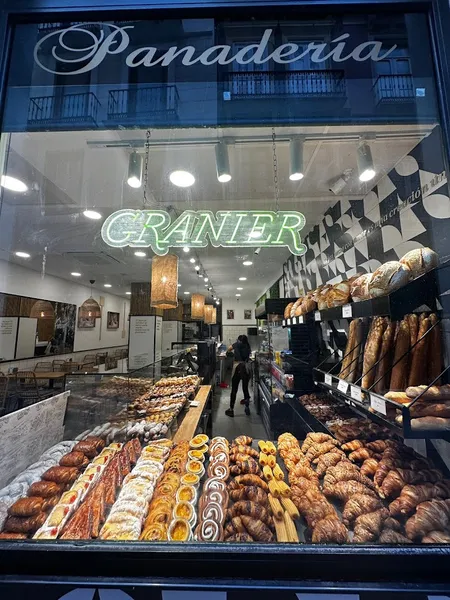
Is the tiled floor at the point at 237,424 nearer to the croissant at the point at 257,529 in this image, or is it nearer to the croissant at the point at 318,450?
the croissant at the point at 318,450

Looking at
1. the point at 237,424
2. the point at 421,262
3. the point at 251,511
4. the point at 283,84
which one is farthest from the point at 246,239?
the point at 237,424

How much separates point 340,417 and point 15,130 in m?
2.82

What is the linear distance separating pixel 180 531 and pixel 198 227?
1982mm

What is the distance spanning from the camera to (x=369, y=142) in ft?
6.65

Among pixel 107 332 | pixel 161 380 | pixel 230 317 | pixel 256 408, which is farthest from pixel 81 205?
pixel 230 317

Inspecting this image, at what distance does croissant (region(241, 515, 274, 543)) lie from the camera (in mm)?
994

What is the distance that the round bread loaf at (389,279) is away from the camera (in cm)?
126

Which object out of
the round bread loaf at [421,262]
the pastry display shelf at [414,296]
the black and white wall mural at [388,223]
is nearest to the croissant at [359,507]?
the pastry display shelf at [414,296]

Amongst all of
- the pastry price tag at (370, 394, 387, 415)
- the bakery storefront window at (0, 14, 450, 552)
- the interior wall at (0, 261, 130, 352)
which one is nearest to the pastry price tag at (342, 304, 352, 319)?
the bakery storefront window at (0, 14, 450, 552)

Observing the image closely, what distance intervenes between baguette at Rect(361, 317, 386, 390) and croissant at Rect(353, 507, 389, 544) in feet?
1.82

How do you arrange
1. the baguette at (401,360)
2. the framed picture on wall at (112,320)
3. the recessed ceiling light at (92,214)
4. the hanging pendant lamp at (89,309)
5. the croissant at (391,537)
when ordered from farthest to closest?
1. the framed picture on wall at (112,320)
2. the hanging pendant lamp at (89,309)
3. the recessed ceiling light at (92,214)
4. the baguette at (401,360)
5. the croissant at (391,537)

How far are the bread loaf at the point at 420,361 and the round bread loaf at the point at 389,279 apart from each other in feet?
0.72

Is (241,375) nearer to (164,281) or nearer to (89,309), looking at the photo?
(164,281)

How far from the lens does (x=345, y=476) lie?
4.53 ft
